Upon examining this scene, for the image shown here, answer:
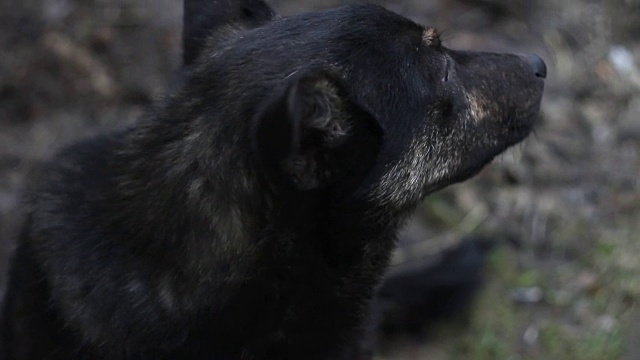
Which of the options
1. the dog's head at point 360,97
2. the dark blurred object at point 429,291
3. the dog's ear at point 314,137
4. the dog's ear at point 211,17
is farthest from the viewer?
the dark blurred object at point 429,291

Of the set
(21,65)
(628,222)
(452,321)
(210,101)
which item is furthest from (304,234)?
(21,65)

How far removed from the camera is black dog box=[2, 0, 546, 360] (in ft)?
9.80

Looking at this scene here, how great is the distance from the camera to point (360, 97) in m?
3.05

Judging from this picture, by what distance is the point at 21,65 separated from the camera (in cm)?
540

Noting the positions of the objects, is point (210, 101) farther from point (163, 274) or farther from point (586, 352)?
point (586, 352)

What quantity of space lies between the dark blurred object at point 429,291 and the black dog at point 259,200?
3.59ft

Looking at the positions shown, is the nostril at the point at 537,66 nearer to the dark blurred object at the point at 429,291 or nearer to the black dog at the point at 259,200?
the black dog at the point at 259,200

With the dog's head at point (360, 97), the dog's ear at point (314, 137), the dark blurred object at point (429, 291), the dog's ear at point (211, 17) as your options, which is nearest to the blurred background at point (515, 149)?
the dark blurred object at point (429, 291)

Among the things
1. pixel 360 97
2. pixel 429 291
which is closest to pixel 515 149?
pixel 429 291

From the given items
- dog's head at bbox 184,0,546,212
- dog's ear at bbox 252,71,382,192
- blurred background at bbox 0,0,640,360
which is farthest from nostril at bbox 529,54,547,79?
blurred background at bbox 0,0,640,360

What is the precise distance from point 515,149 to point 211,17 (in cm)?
191

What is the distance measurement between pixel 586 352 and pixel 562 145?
138 centimetres

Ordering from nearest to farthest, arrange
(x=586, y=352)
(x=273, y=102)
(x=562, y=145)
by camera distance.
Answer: (x=273, y=102) < (x=586, y=352) < (x=562, y=145)

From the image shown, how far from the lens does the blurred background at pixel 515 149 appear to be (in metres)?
4.50
